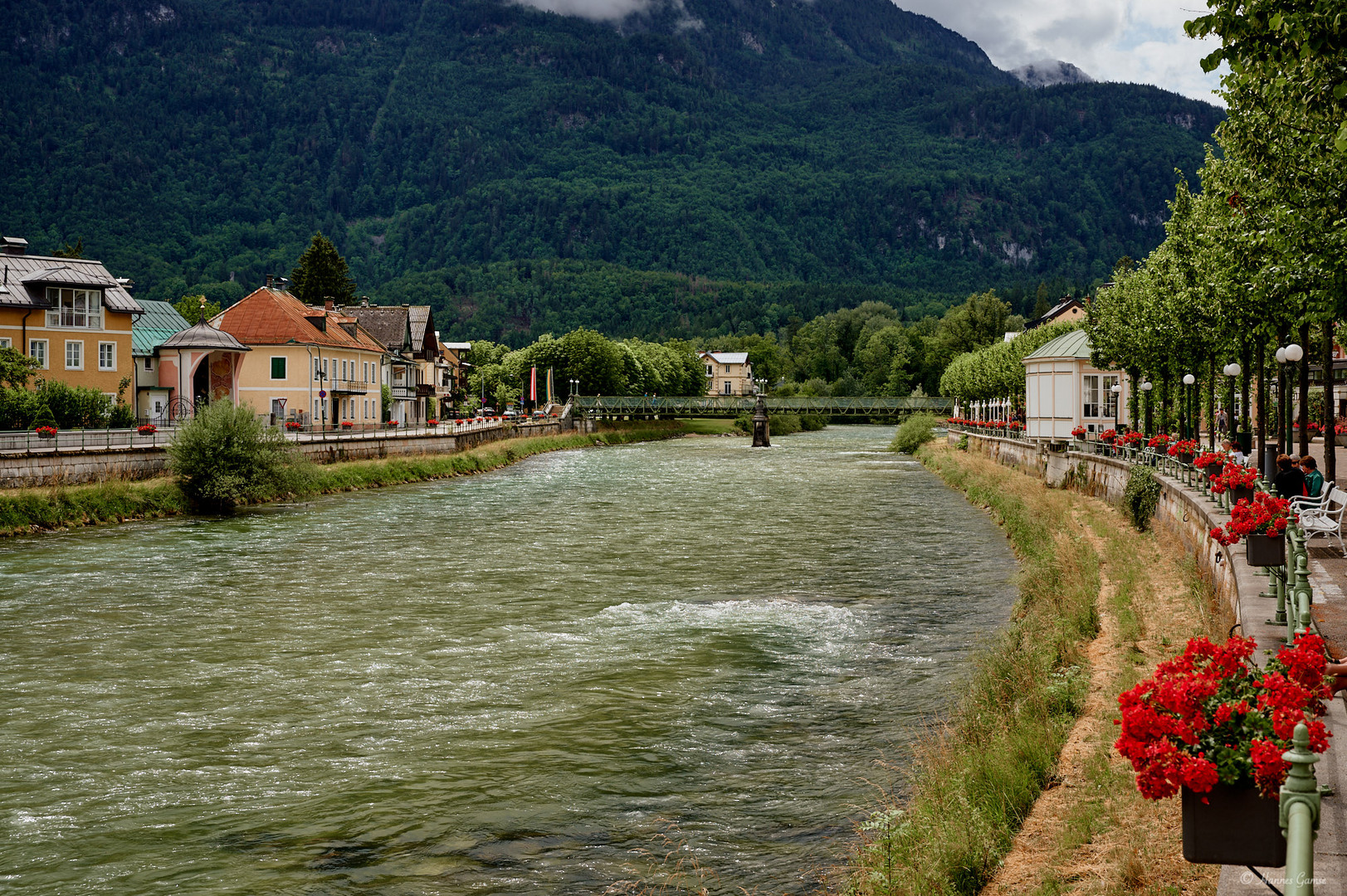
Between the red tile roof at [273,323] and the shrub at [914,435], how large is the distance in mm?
42082

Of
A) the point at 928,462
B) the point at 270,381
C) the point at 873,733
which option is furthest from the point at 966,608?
the point at 270,381

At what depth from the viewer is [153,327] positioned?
67.8 metres

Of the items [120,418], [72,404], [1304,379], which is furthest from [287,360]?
[1304,379]

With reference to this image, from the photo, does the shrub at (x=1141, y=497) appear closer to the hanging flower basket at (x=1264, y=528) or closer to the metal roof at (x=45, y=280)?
the hanging flower basket at (x=1264, y=528)

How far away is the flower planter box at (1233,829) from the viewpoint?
19.6ft

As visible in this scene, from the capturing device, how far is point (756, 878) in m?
9.86

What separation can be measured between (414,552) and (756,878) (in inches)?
864

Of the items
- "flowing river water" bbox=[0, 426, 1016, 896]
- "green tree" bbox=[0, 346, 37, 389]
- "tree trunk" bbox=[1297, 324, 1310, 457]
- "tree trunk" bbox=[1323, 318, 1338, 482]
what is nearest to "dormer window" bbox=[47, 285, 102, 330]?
"green tree" bbox=[0, 346, 37, 389]

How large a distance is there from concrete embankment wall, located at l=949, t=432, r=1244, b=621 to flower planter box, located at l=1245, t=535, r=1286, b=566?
0.22m

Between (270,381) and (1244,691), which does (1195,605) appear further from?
(270,381)

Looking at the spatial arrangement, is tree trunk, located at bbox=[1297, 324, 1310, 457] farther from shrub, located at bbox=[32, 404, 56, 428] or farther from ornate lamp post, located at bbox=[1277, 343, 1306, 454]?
shrub, located at bbox=[32, 404, 56, 428]

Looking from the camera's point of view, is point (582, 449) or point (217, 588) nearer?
point (217, 588)

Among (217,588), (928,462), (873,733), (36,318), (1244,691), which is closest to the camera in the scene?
(1244,691)

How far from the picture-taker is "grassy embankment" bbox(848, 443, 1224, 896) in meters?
8.44
